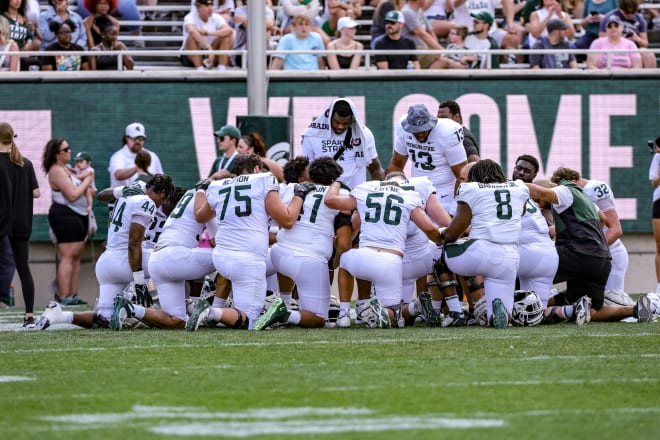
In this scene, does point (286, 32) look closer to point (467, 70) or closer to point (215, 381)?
point (467, 70)

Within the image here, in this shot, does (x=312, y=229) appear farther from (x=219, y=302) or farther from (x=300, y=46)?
(x=300, y=46)

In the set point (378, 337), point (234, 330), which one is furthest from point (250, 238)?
point (378, 337)

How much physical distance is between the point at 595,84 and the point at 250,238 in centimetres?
806

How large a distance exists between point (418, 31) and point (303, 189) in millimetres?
6994

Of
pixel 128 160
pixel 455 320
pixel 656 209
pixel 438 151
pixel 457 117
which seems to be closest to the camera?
pixel 455 320

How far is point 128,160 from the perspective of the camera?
1641 cm

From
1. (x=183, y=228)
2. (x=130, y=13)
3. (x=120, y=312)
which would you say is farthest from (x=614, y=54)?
(x=120, y=312)

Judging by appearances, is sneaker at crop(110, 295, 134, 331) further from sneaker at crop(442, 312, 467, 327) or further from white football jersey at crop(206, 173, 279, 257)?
sneaker at crop(442, 312, 467, 327)

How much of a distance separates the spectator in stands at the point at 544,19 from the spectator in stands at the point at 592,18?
0.20m

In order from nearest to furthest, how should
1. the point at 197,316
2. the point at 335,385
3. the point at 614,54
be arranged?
the point at 335,385
the point at 197,316
the point at 614,54

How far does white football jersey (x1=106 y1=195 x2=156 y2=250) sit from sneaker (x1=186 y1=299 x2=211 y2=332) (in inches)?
42.1

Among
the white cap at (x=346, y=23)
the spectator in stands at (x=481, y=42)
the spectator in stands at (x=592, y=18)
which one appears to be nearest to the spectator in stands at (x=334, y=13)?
the white cap at (x=346, y=23)

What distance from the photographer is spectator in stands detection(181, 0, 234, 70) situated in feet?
56.0

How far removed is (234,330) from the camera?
10.4 meters
